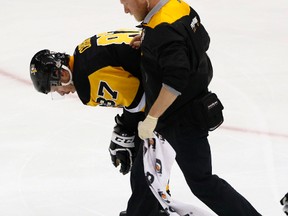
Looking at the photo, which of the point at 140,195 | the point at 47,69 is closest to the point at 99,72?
the point at 47,69

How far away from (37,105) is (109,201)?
1.17 metres

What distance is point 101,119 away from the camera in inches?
168

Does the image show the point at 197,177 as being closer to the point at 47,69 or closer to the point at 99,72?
the point at 99,72

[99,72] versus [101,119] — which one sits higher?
[99,72]

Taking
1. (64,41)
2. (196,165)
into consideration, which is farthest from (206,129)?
(64,41)

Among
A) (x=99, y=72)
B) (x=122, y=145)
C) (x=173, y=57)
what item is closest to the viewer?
(x=173, y=57)

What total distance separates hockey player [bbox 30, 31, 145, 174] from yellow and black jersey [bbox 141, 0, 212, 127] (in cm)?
12

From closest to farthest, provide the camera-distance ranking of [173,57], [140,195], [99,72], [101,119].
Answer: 1. [173,57]
2. [99,72]
3. [140,195]
4. [101,119]

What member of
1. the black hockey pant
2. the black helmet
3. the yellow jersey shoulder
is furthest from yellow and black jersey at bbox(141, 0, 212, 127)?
the black helmet

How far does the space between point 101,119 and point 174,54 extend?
1839 mm

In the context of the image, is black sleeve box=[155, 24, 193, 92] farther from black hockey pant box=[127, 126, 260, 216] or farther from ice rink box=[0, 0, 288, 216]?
ice rink box=[0, 0, 288, 216]

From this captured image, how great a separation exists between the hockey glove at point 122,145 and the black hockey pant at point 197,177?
0.22m

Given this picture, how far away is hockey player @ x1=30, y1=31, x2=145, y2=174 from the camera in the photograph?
2826 mm

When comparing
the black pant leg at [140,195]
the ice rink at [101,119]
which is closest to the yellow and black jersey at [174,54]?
the black pant leg at [140,195]
